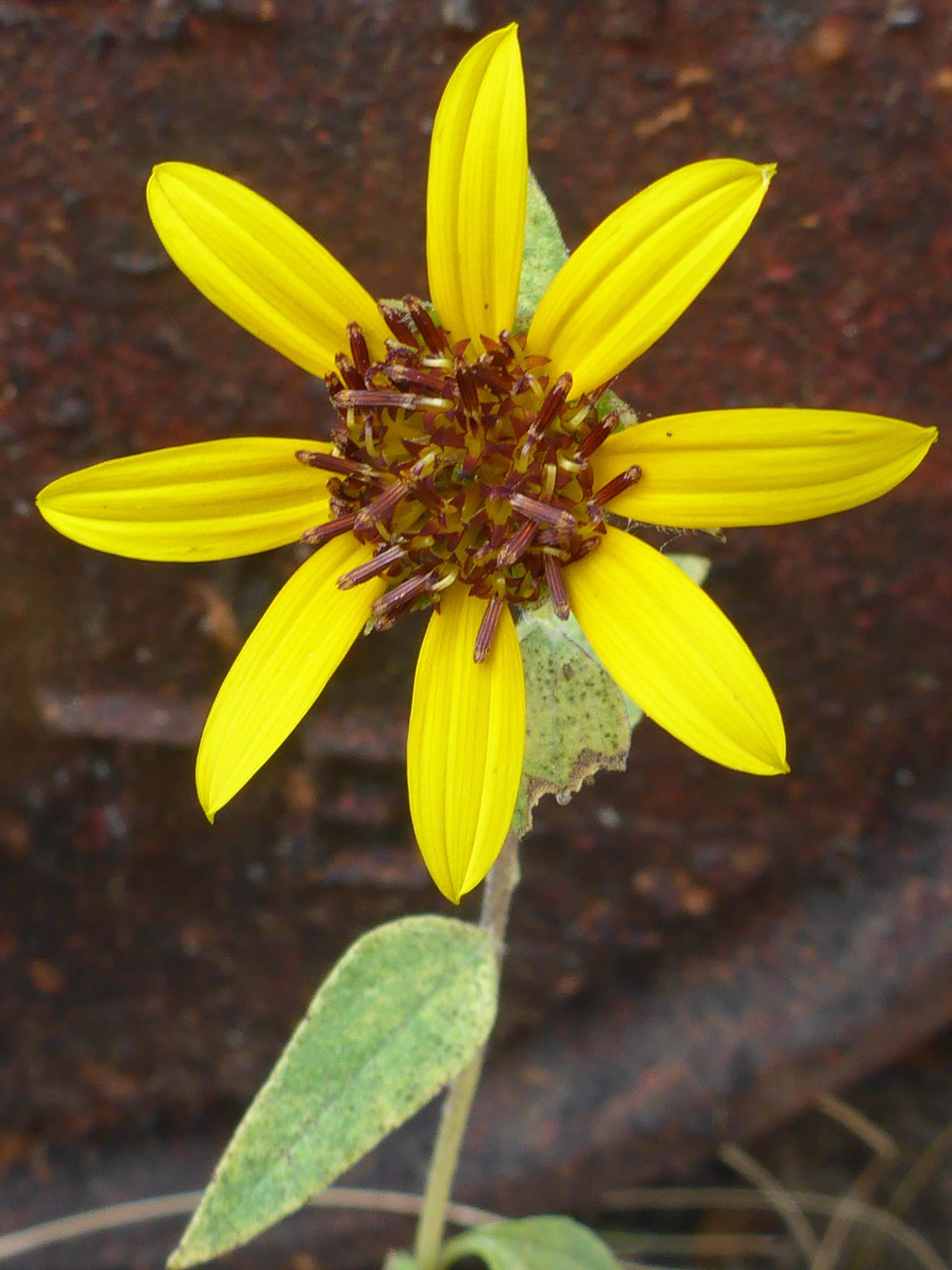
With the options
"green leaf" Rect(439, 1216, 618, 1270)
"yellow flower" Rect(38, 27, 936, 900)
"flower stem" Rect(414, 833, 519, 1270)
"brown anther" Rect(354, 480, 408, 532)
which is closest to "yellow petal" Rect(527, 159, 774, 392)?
"yellow flower" Rect(38, 27, 936, 900)

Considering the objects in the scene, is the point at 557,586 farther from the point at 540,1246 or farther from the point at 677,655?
the point at 540,1246

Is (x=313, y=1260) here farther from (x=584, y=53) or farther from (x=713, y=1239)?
(x=584, y=53)

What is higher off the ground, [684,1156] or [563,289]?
[563,289]

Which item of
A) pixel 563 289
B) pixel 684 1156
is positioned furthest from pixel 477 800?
pixel 684 1156

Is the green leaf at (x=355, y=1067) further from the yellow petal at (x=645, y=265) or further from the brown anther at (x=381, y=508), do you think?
the yellow petal at (x=645, y=265)

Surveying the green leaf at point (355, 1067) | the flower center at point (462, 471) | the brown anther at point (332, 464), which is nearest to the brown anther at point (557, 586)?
the flower center at point (462, 471)

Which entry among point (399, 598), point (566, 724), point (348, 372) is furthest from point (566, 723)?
point (348, 372)
